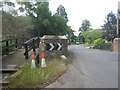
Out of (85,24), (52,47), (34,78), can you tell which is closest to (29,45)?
(52,47)

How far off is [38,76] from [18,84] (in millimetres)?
616

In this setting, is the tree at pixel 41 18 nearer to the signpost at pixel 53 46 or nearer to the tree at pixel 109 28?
the signpost at pixel 53 46

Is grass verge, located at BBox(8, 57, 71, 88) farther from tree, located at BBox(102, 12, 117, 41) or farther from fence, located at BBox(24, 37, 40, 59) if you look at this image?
tree, located at BBox(102, 12, 117, 41)

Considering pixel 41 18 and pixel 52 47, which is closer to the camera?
pixel 52 47

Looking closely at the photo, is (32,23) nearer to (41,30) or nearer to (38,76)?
(41,30)

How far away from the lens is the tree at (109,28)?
26.1 meters

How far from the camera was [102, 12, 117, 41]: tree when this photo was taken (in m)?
26.1

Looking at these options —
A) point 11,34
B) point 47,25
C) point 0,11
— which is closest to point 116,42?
point 47,25

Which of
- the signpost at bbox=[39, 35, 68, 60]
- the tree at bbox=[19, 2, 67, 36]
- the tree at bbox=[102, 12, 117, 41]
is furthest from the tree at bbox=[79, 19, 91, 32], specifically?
the signpost at bbox=[39, 35, 68, 60]

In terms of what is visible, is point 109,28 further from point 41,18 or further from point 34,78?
point 34,78

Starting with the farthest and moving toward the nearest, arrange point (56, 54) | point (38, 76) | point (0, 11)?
point (0, 11), point (56, 54), point (38, 76)

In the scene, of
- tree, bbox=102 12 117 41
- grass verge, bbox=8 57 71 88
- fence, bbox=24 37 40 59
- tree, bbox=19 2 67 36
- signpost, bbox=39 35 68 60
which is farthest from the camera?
tree, bbox=102 12 117 41

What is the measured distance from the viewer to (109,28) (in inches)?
1126

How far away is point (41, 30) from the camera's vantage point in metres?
16.2
